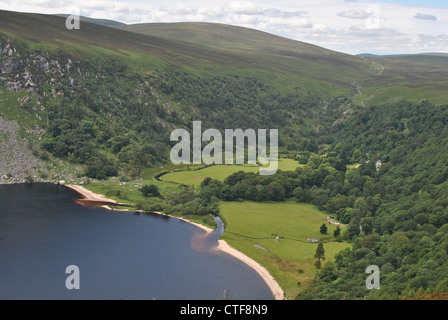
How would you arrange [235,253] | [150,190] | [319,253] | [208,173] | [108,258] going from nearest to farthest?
1. [108,258]
2. [319,253]
3. [235,253]
4. [150,190]
5. [208,173]

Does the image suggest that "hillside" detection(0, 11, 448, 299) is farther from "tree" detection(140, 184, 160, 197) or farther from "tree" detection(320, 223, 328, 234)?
"tree" detection(320, 223, 328, 234)

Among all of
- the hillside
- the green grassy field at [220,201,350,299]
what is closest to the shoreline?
the green grassy field at [220,201,350,299]

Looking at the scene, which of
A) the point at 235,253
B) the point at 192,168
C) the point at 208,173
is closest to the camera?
the point at 235,253

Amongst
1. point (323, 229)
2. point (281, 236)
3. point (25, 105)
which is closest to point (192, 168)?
point (25, 105)

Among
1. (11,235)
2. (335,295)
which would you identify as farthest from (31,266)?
(335,295)

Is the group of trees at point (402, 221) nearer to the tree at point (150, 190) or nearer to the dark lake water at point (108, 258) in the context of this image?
the dark lake water at point (108, 258)

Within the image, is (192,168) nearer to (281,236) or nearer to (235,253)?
(281,236)
